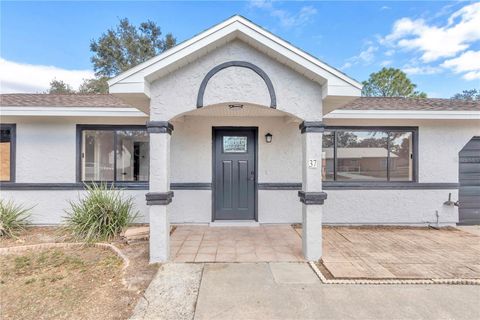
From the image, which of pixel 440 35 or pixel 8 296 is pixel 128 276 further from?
pixel 440 35

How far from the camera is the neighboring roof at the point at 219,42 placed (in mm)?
3682

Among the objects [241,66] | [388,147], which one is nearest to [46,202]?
[241,66]

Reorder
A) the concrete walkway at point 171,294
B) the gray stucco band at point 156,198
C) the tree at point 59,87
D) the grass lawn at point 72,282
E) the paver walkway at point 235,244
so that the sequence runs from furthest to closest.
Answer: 1. the tree at point 59,87
2. the paver walkway at point 235,244
3. the gray stucco band at point 156,198
4. the grass lawn at point 72,282
5. the concrete walkway at point 171,294

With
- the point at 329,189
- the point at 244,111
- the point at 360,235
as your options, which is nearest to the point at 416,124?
the point at 329,189

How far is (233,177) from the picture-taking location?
20.9 feet

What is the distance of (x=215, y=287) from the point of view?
3.16 metres

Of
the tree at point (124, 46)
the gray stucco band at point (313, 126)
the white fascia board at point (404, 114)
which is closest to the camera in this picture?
the gray stucco band at point (313, 126)

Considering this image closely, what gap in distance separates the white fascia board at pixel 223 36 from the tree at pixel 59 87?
2577cm

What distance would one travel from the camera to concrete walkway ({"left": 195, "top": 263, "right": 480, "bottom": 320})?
8.67 feet

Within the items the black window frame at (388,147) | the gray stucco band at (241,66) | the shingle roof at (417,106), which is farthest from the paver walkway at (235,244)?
the shingle roof at (417,106)

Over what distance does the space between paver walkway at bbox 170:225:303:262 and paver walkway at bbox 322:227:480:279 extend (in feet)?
2.33

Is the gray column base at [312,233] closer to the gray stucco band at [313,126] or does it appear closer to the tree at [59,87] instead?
the gray stucco band at [313,126]

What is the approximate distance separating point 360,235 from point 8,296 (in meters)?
6.01

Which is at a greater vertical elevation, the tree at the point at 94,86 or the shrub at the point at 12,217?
the tree at the point at 94,86
